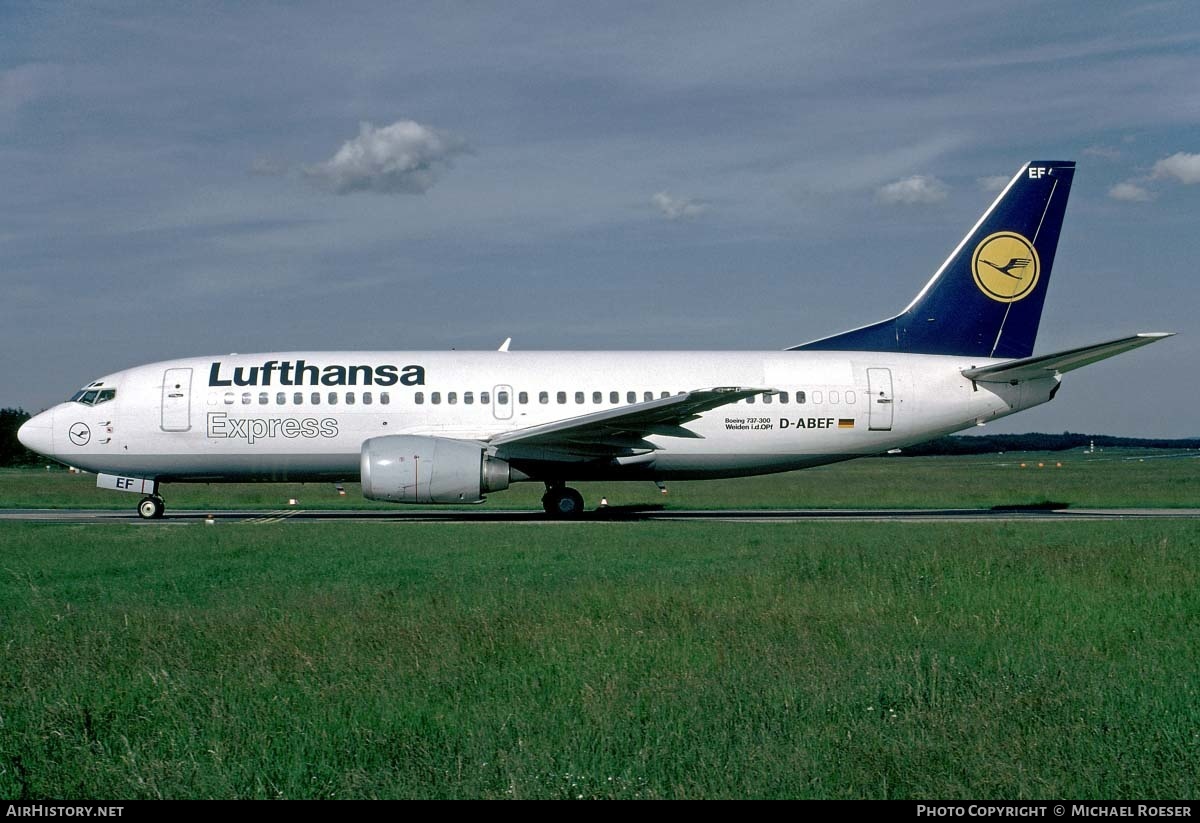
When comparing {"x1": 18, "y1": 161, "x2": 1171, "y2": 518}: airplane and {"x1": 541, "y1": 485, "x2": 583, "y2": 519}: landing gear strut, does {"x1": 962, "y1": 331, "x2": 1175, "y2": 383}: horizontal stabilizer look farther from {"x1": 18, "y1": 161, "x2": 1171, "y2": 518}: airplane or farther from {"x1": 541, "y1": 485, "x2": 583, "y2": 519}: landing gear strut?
{"x1": 541, "y1": 485, "x2": 583, "y2": 519}: landing gear strut

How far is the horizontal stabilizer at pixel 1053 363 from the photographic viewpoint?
20203 millimetres

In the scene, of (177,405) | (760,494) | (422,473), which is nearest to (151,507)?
(177,405)

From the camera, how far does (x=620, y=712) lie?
612cm

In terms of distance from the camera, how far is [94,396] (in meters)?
23.5

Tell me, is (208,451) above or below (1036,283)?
below

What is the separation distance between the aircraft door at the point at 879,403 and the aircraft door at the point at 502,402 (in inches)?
309

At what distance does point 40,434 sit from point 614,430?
1257 centimetres

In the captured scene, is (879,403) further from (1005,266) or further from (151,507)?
(151,507)

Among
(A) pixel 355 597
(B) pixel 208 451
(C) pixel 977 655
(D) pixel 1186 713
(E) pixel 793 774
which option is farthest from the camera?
Answer: (B) pixel 208 451

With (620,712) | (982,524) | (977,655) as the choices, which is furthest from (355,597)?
(982,524)

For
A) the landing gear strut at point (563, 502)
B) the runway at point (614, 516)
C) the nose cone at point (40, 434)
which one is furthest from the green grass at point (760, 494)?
the nose cone at point (40, 434)

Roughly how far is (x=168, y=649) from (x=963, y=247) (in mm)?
20956

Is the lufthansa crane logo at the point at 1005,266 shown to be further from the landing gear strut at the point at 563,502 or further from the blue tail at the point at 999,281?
the landing gear strut at the point at 563,502
